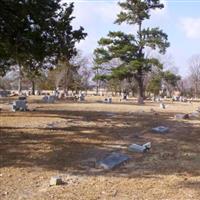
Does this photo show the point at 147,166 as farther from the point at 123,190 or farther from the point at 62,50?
the point at 62,50

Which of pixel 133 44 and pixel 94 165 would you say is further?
pixel 133 44

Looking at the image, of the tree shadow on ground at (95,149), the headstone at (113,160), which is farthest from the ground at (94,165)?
the headstone at (113,160)

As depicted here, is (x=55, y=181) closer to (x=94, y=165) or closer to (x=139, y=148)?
(x=94, y=165)

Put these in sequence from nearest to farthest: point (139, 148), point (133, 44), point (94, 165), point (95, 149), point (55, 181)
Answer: point (55, 181) < point (94, 165) < point (139, 148) < point (95, 149) < point (133, 44)

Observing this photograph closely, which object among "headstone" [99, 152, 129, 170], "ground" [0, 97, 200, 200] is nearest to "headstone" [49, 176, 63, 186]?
"ground" [0, 97, 200, 200]

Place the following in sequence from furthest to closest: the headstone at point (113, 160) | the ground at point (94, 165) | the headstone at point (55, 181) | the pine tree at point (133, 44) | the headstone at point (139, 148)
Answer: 1. the pine tree at point (133, 44)
2. the headstone at point (139, 148)
3. the headstone at point (113, 160)
4. the headstone at point (55, 181)
5. the ground at point (94, 165)

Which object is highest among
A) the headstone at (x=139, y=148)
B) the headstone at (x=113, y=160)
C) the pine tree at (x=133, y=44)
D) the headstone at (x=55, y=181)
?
the pine tree at (x=133, y=44)

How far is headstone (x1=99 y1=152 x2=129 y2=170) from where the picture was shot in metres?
8.64

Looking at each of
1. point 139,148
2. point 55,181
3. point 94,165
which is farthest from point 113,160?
point 55,181

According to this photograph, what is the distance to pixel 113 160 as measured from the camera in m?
8.94

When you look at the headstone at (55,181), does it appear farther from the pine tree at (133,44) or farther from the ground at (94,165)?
the pine tree at (133,44)

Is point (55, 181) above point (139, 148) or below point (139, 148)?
below

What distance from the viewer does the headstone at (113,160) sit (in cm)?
864

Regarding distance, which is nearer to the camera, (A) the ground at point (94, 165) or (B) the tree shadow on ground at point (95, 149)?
(A) the ground at point (94, 165)
